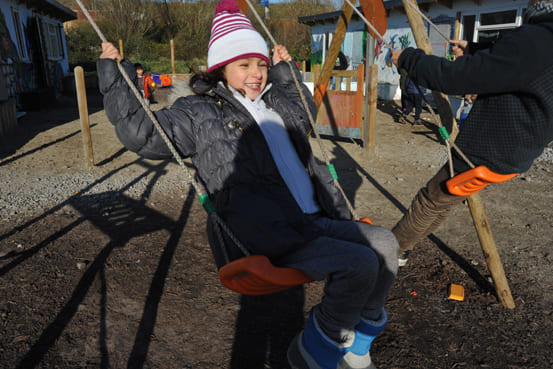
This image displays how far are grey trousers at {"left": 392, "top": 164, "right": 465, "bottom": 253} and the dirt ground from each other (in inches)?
15.9

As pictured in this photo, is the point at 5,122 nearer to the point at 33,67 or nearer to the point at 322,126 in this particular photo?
the point at 322,126

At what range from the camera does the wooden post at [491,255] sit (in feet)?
8.96

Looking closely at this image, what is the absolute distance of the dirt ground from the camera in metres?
2.29

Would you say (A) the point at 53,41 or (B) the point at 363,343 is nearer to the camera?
(B) the point at 363,343

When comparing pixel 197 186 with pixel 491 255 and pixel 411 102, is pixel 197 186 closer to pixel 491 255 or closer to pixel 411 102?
pixel 491 255

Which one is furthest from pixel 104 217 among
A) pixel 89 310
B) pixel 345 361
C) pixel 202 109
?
pixel 345 361

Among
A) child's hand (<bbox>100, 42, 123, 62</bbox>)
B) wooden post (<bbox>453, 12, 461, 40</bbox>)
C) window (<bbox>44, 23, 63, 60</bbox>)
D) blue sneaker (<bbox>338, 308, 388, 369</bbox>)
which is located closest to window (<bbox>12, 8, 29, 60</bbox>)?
window (<bbox>44, 23, 63, 60</bbox>)

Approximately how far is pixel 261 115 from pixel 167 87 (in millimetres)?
12981

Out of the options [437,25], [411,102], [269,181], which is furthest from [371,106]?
[437,25]

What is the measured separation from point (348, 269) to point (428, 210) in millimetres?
1237

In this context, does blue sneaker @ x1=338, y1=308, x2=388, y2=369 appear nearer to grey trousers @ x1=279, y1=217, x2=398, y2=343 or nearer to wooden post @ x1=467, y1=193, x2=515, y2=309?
grey trousers @ x1=279, y1=217, x2=398, y2=343

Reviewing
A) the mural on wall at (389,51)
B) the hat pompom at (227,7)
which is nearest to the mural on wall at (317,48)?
the mural on wall at (389,51)

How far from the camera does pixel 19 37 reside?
12461 mm

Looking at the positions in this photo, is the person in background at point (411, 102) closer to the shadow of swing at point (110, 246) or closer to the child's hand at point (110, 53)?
the shadow of swing at point (110, 246)
